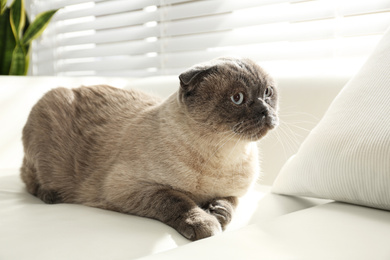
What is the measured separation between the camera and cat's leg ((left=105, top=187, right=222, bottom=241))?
105 centimetres

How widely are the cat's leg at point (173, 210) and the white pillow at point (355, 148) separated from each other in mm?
284

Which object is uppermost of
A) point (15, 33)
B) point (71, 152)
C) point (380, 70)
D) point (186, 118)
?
point (15, 33)

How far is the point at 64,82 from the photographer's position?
2477 millimetres

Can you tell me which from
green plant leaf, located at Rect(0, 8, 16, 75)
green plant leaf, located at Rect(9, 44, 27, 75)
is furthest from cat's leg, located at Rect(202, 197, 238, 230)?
green plant leaf, located at Rect(0, 8, 16, 75)

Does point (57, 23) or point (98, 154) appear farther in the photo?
point (57, 23)

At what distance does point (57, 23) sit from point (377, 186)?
3105mm

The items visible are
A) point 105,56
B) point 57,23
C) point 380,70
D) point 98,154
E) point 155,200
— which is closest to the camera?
point 380,70

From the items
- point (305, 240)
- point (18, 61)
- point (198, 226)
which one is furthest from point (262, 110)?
point (18, 61)

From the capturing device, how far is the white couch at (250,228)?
2.40 ft

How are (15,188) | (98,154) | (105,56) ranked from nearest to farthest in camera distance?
(98,154), (15,188), (105,56)

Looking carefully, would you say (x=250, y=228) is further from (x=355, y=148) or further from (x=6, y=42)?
(x=6, y=42)

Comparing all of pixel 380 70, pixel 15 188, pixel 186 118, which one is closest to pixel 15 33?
pixel 15 188

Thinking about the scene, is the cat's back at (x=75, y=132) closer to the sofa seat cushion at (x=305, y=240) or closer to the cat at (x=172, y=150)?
the cat at (x=172, y=150)

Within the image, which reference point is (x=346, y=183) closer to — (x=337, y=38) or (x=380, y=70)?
(x=380, y=70)
